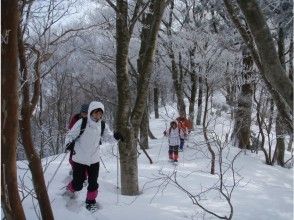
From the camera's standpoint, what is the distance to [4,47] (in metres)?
2.77

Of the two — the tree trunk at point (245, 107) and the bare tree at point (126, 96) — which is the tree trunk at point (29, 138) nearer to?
the bare tree at point (126, 96)

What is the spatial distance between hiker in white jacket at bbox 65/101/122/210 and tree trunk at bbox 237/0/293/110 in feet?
11.3

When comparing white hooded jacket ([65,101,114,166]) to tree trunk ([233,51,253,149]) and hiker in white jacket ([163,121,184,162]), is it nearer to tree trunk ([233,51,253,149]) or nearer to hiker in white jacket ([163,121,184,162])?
hiker in white jacket ([163,121,184,162])

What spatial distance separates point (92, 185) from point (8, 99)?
294cm

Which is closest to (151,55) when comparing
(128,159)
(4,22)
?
(128,159)

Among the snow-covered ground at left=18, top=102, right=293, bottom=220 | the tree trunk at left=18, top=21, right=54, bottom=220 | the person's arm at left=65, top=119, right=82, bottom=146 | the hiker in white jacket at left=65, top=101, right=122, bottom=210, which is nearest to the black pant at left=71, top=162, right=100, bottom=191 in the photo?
the hiker in white jacket at left=65, top=101, right=122, bottom=210

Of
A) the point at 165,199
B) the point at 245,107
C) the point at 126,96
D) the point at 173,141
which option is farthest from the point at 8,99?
the point at 245,107

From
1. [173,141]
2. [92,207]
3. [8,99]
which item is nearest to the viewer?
[8,99]

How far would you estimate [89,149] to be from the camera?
18.1 feet

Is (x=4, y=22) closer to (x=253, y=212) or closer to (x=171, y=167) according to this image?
(x=253, y=212)

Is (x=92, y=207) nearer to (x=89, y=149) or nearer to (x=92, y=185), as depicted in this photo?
(x=92, y=185)

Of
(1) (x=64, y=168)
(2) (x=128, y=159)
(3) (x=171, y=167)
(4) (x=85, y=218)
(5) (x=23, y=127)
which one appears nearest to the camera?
(5) (x=23, y=127)

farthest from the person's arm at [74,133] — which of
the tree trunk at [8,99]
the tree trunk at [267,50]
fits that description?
the tree trunk at [267,50]

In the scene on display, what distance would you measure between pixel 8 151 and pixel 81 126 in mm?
2751
